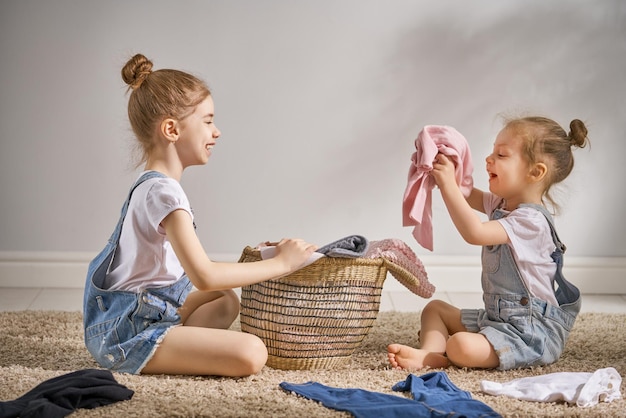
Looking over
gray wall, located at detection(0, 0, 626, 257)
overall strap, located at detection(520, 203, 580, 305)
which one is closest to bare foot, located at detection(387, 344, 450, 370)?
overall strap, located at detection(520, 203, 580, 305)

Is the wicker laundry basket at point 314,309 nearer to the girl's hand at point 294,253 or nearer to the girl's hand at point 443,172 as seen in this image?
the girl's hand at point 294,253

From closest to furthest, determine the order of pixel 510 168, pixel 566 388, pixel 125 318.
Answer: pixel 566 388
pixel 125 318
pixel 510 168

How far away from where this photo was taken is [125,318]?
79.2 inches

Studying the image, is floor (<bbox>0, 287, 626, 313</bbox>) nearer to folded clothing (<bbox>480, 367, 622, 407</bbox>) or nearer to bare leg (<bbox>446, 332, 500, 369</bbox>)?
bare leg (<bbox>446, 332, 500, 369</bbox>)

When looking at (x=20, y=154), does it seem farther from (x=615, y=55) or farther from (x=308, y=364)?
(x=615, y=55)

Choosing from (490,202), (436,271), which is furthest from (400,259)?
(436,271)

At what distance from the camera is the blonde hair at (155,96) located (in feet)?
6.77

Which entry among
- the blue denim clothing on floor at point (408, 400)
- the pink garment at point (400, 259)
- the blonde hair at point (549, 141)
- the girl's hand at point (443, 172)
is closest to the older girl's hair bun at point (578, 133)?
the blonde hair at point (549, 141)

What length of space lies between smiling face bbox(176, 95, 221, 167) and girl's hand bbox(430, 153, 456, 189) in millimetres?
538

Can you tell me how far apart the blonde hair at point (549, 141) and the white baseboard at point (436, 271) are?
0.97 metres

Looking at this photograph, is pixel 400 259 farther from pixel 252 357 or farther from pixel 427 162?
pixel 252 357

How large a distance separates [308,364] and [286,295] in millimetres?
179

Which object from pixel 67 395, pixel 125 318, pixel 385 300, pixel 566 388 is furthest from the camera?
pixel 385 300

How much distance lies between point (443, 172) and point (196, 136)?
1.93 feet
